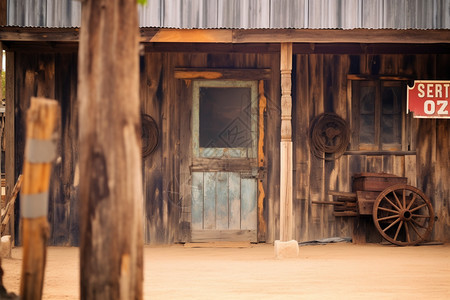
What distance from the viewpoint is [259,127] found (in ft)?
40.3

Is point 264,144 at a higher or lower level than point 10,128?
lower

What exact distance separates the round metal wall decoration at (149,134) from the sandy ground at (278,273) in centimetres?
170

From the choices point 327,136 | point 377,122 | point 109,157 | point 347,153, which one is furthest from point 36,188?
point 377,122

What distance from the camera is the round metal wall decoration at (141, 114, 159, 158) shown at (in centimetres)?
1216

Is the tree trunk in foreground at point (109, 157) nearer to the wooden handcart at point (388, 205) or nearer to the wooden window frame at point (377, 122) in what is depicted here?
the wooden handcart at point (388, 205)

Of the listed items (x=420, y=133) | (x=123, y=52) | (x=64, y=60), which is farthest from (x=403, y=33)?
(x=123, y=52)

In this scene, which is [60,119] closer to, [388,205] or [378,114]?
[378,114]

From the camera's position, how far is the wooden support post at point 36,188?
12.5 feet

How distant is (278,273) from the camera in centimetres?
868

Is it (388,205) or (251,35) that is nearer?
(251,35)

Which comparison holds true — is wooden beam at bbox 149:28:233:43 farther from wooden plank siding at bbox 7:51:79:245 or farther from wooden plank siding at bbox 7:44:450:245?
wooden plank siding at bbox 7:51:79:245

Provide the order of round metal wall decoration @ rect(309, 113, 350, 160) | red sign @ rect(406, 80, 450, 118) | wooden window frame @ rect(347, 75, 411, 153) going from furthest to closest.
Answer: wooden window frame @ rect(347, 75, 411, 153), round metal wall decoration @ rect(309, 113, 350, 160), red sign @ rect(406, 80, 450, 118)

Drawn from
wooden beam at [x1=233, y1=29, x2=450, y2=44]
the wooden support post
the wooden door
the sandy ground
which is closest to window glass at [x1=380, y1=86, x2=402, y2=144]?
the sandy ground

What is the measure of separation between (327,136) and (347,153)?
0.48 meters
